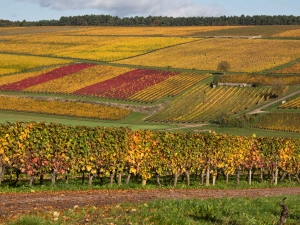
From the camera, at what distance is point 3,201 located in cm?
1828

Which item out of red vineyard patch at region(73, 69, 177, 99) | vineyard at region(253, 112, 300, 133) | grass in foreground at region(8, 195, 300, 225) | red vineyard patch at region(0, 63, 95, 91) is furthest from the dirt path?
red vineyard patch at region(0, 63, 95, 91)

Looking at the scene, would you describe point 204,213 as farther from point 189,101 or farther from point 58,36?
point 58,36

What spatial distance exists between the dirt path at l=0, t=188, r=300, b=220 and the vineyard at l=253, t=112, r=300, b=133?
6122cm

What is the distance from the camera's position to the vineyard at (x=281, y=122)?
8444 cm

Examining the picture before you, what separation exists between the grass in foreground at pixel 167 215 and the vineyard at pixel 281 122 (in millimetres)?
67037

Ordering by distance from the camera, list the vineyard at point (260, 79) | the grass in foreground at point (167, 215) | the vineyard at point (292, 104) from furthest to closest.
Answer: the vineyard at point (260, 79), the vineyard at point (292, 104), the grass in foreground at point (167, 215)

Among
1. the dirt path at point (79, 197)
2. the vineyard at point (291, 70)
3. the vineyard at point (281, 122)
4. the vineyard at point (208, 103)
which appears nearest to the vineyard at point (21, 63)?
the vineyard at point (208, 103)

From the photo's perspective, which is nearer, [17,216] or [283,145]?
[17,216]

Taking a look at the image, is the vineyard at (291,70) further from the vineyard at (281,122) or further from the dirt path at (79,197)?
the dirt path at (79,197)

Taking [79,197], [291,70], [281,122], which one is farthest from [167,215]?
[291,70]

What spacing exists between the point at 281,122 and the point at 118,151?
62.5 metres

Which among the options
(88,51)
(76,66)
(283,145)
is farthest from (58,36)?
(283,145)

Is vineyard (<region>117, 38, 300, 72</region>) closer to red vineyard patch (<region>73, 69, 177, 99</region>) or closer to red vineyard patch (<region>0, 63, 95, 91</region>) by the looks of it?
red vineyard patch (<region>73, 69, 177, 99</region>)

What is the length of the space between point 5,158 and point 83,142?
4103 mm
